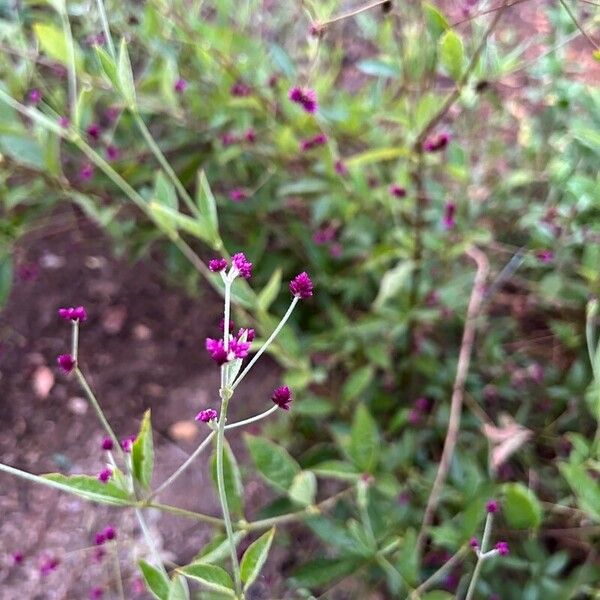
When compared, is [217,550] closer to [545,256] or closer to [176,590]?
[176,590]

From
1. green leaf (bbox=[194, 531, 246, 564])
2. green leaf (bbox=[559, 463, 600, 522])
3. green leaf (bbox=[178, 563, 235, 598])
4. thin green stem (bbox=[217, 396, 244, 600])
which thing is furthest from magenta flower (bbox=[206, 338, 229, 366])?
green leaf (bbox=[559, 463, 600, 522])

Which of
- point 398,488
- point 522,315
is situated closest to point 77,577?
point 398,488

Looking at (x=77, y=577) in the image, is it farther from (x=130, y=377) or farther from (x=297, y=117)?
(x=297, y=117)

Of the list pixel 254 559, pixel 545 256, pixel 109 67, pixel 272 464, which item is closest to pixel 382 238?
pixel 545 256

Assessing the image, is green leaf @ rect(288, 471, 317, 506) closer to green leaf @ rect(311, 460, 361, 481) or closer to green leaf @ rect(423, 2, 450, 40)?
green leaf @ rect(311, 460, 361, 481)

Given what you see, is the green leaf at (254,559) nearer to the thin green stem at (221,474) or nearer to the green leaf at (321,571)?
the thin green stem at (221,474)

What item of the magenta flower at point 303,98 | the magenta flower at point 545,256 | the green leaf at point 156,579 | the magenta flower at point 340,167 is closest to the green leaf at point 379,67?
the magenta flower at point 340,167
